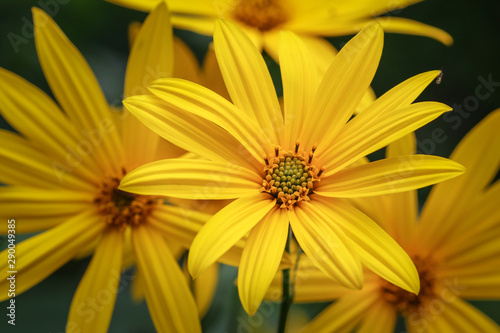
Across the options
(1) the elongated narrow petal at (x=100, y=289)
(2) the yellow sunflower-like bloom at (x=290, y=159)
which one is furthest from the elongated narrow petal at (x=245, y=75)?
(1) the elongated narrow petal at (x=100, y=289)

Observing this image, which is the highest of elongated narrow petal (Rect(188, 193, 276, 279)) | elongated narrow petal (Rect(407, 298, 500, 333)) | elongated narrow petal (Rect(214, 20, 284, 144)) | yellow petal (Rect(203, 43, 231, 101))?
yellow petal (Rect(203, 43, 231, 101))

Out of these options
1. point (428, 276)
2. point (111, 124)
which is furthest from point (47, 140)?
point (428, 276)

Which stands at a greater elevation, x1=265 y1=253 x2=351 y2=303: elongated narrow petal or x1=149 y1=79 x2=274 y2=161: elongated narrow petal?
x1=149 y1=79 x2=274 y2=161: elongated narrow petal
